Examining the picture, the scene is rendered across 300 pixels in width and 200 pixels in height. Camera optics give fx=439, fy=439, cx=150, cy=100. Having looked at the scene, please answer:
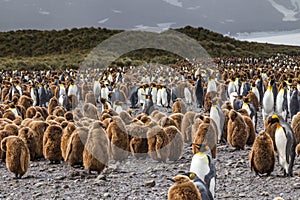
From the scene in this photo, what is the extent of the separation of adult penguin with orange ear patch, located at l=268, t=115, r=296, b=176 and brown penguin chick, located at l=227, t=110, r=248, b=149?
3.48 feet

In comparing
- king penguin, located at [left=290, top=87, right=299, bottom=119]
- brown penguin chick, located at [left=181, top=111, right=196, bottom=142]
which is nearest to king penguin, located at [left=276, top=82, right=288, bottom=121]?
king penguin, located at [left=290, top=87, right=299, bottom=119]

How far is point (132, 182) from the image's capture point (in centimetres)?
521

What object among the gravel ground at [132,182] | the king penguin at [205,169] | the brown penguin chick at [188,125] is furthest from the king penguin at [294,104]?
the king penguin at [205,169]

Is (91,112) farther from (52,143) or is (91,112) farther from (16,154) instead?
(16,154)

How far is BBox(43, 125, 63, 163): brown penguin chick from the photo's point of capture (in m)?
5.76

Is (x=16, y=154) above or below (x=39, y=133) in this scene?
below

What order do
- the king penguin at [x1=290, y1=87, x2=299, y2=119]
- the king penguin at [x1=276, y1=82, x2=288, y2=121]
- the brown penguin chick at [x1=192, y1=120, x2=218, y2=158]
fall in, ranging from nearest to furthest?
the brown penguin chick at [x1=192, y1=120, x2=218, y2=158], the king penguin at [x1=290, y1=87, x2=299, y2=119], the king penguin at [x1=276, y1=82, x2=288, y2=121]

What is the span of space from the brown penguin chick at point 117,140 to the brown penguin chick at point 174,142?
1.89 feet

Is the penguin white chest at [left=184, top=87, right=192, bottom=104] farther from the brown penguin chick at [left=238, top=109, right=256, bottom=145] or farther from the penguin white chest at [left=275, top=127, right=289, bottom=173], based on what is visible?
the penguin white chest at [left=275, top=127, right=289, bottom=173]

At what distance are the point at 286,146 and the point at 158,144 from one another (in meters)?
1.62

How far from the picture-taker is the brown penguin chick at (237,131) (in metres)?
6.36

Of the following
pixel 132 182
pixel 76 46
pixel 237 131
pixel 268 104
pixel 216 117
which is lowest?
pixel 132 182

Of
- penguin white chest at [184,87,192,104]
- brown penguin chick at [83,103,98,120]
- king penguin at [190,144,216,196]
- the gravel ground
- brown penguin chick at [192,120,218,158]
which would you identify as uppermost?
penguin white chest at [184,87,192,104]

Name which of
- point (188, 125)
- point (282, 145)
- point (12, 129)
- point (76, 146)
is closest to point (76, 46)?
point (188, 125)
